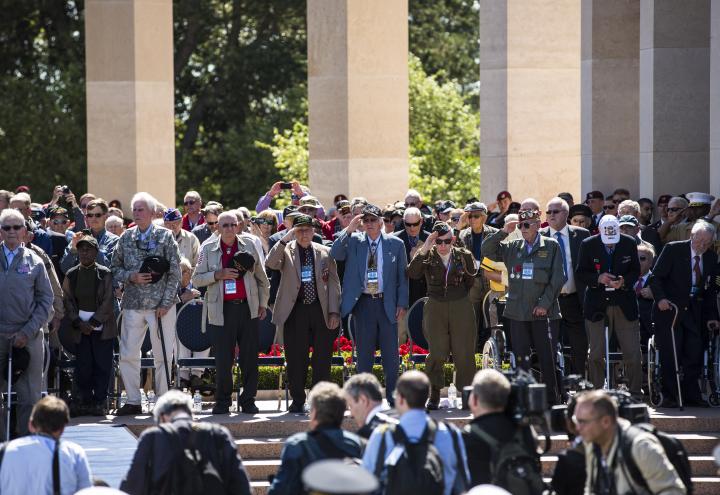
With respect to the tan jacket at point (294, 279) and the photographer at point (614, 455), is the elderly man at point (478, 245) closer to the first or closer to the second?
the tan jacket at point (294, 279)

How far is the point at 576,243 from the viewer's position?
16.7m

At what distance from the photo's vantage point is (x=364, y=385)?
10125mm

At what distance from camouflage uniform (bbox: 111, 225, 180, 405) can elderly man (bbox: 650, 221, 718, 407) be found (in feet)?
15.9

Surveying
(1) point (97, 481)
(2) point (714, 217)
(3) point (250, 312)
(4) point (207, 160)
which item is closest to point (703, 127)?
(2) point (714, 217)

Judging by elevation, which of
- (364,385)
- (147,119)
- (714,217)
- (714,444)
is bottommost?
Answer: (714,444)

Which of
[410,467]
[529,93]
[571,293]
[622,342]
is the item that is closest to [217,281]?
[571,293]

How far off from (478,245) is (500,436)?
26.9 feet

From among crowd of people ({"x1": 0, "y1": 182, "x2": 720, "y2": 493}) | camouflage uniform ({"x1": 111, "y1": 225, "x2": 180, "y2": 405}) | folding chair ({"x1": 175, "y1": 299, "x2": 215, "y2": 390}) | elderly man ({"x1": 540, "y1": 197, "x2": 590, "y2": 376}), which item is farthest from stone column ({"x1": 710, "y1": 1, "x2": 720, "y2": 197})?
camouflage uniform ({"x1": 111, "y1": 225, "x2": 180, "y2": 405})

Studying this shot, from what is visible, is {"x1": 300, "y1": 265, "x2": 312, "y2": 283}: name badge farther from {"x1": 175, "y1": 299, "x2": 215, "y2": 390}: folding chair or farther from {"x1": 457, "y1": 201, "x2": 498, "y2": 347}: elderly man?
{"x1": 457, "y1": 201, "x2": 498, "y2": 347}: elderly man

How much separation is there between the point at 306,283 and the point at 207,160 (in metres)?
28.9

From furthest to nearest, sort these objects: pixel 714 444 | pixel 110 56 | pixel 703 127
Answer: pixel 110 56
pixel 703 127
pixel 714 444

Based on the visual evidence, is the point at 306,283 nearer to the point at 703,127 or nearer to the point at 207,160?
the point at 703,127

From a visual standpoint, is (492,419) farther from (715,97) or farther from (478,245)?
(715,97)

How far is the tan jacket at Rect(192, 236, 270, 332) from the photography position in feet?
52.7
